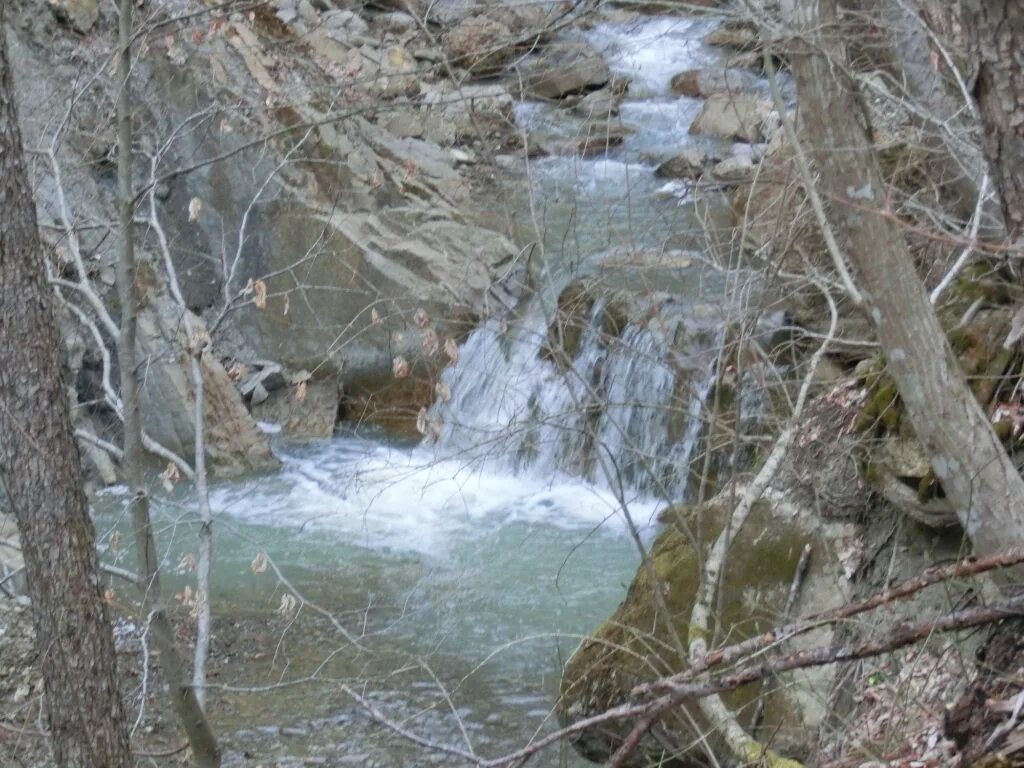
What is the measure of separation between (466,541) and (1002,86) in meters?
7.71

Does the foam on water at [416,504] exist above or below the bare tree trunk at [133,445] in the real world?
below

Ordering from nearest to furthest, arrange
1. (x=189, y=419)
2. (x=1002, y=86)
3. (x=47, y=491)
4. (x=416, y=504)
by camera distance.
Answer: (x=1002, y=86) < (x=47, y=491) < (x=416, y=504) < (x=189, y=419)

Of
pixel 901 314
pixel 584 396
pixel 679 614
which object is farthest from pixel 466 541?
pixel 901 314

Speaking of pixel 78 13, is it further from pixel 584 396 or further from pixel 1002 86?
pixel 1002 86

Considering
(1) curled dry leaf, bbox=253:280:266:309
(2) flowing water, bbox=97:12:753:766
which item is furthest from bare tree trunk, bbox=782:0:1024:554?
(1) curled dry leaf, bbox=253:280:266:309

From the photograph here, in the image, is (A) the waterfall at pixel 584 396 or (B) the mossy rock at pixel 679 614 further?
(A) the waterfall at pixel 584 396

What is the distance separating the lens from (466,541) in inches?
382

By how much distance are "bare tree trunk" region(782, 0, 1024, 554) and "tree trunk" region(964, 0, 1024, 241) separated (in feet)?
5.36

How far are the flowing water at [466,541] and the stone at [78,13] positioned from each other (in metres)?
5.20

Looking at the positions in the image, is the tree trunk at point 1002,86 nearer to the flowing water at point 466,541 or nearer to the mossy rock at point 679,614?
the flowing water at point 466,541

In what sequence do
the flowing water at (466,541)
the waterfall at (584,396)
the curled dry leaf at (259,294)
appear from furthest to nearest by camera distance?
1. the waterfall at (584,396)
2. the flowing water at (466,541)
3. the curled dry leaf at (259,294)

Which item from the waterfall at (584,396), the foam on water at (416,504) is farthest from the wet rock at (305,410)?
the waterfall at (584,396)

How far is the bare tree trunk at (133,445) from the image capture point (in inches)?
205

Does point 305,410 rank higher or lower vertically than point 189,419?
lower
